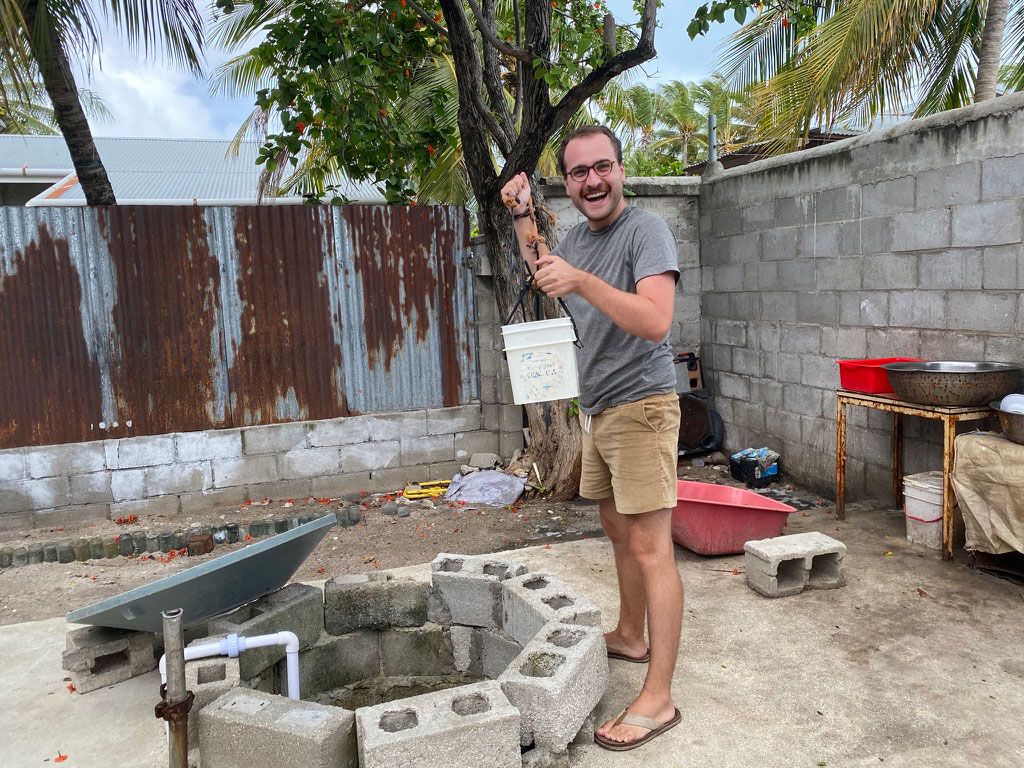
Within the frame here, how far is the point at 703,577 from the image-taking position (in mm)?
4336

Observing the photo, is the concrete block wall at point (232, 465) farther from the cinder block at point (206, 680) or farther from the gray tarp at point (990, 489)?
the gray tarp at point (990, 489)

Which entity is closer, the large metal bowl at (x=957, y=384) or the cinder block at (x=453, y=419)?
the large metal bowl at (x=957, y=384)

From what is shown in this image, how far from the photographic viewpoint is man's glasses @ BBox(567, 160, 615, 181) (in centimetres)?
276

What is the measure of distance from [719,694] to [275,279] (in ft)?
16.6

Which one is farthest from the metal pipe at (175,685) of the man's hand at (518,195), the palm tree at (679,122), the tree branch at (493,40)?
the palm tree at (679,122)

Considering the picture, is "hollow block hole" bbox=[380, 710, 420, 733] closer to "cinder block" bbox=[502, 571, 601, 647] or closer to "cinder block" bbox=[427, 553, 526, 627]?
"cinder block" bbox=[502, 571, 601, 647]

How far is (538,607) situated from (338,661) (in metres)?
1.10

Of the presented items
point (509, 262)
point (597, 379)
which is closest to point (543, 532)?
point (509, 262)

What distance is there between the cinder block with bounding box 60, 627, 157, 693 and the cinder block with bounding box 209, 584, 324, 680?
1.50 feet

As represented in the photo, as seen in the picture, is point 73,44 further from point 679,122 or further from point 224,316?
point 679,122

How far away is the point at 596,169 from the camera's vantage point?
2.77m

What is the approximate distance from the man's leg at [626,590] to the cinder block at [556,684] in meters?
0.36

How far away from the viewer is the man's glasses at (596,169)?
9.06ft

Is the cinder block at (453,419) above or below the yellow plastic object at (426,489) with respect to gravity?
above
